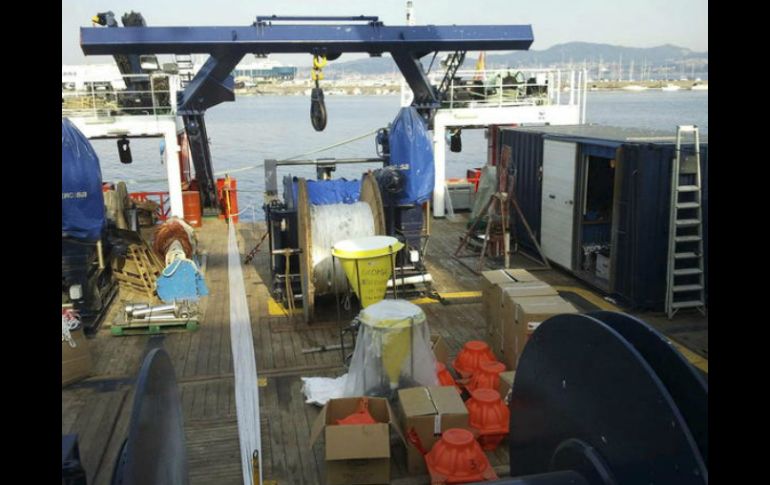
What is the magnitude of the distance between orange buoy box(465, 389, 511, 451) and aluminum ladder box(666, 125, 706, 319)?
16.2 ft

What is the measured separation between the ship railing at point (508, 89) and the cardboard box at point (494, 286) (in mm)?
11516

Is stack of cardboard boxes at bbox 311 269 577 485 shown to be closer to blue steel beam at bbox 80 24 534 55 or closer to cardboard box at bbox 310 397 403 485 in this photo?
cardboard box at bbox 310 397 403 485

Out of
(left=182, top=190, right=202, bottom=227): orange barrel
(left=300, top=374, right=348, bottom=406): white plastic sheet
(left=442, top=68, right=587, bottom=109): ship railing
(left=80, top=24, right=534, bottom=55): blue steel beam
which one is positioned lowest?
(left=300, top=374, right=348, bottom=406): white plastic sheet

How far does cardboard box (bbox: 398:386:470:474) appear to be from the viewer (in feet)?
20.4

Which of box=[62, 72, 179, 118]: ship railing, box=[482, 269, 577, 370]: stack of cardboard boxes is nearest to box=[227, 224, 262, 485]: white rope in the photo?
box=[482, 269, 577, 370]: stack of cardboard boxes

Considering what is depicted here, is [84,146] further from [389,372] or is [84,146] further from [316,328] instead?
[389,372]

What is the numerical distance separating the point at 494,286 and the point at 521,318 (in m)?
1.12

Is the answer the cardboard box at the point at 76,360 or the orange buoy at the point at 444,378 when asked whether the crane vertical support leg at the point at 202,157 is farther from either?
the orange buoy at the point at 444,378

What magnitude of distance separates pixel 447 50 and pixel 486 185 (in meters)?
4.64

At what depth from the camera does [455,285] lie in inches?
500

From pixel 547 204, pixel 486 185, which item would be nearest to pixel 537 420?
pixel 547 204

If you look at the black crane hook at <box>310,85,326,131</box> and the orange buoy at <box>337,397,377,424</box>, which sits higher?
the black crane hook at <box>310,85,326,131</box>

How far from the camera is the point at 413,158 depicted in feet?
37.6

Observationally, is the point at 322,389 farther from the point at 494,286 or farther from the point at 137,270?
the point at 137,270
